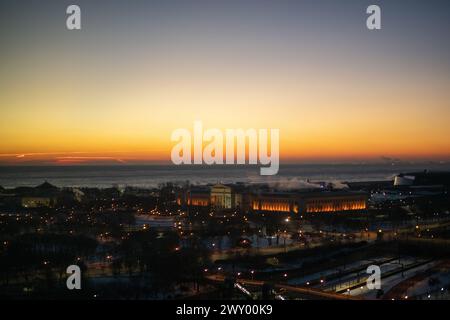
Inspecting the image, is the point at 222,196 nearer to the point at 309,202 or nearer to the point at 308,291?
the point at 309,202

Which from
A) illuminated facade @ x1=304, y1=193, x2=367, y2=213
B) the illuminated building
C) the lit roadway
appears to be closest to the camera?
the lit roadway

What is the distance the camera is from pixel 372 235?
11.7m

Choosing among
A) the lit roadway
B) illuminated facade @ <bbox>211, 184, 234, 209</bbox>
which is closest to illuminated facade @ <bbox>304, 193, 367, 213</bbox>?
illuminated facade @ <bbox>211, 184, 234, 209</bbox>

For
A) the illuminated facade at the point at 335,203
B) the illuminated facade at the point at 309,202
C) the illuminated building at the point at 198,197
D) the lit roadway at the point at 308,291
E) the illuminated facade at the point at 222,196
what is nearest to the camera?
the lit roadway at the point at 308,291

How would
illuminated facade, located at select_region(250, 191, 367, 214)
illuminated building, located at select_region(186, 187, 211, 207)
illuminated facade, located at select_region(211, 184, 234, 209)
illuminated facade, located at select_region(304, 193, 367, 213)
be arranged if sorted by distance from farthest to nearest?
illuminated building, located at select_region(186, 187, 211, 207) < illuminated facade, located at select_region(211, 184, 234, 209) < illuminated facade, located at select_region(304, 193, 367, 213) < illuminated facade, located at select_region(250, 191, 367, 214)

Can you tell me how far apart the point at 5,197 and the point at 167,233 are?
13973 mm

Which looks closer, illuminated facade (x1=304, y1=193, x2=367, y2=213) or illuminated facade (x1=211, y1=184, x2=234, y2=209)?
illuminated facade (x1=304, y1=193, x2=367, y2=213)

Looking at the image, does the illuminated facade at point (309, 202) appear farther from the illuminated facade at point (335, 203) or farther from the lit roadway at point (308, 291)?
the lit roadway at point (308, 291)

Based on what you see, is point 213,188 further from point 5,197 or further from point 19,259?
point 19,259

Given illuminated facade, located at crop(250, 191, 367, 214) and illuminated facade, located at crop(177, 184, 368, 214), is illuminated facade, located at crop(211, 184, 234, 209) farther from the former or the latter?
illuminated facade, located at crop(250, 191, 367, 214)

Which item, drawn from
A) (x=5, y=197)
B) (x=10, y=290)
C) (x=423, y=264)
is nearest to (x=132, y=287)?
(x=10, y=290)

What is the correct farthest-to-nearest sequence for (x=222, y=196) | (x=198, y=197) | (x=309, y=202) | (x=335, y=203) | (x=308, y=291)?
(x=198, y=197) → (x=222, y=196) → (x=335, y=203) → (x=309, y=202) → (x=308, y=291)

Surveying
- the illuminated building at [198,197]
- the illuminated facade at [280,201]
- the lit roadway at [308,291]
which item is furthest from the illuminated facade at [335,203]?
the lit roadway at [308,291]


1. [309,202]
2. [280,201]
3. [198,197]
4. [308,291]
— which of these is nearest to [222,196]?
[198,197]
